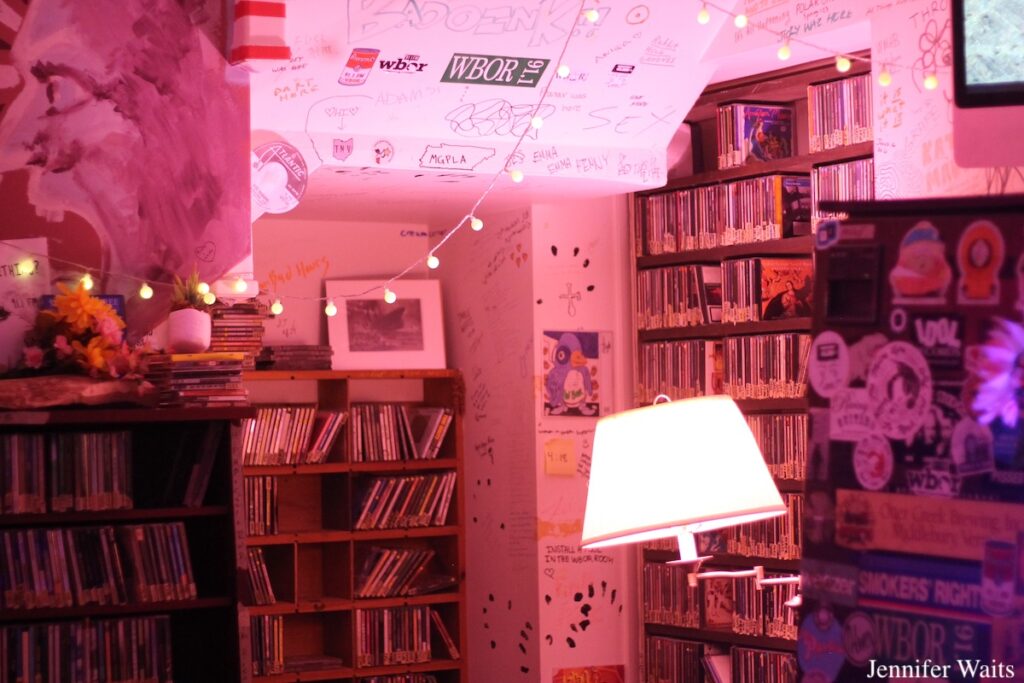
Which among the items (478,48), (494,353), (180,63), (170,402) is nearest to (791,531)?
(494,353)

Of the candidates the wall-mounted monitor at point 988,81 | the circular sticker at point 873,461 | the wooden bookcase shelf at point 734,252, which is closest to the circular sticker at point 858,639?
A: the circular sticker at point 873,461

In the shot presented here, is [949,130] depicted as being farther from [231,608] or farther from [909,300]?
[231,608]

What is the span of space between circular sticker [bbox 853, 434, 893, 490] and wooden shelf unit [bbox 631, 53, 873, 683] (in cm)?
310

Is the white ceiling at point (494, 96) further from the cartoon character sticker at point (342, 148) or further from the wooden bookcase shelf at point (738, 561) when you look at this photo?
the wooden bookcase shelf at point (738, 561)

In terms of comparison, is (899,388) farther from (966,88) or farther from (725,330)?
(725,330)

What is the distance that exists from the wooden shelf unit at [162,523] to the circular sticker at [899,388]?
7.33 feet

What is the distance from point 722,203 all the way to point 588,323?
80 centimetres

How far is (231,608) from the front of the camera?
360 cm

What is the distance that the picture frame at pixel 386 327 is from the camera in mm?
5863

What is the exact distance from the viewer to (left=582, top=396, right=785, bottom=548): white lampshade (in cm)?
266

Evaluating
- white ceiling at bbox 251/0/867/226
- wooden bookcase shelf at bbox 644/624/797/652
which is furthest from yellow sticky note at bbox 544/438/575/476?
white ceiling at bbox 251/0/867/226

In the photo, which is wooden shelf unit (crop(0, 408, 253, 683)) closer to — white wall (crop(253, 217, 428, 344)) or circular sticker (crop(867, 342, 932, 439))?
white wall (crop(253, 217, 428, 344))

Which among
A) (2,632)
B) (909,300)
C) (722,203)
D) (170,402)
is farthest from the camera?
(722,203)

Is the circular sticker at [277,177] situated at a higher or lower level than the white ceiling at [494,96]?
lower
